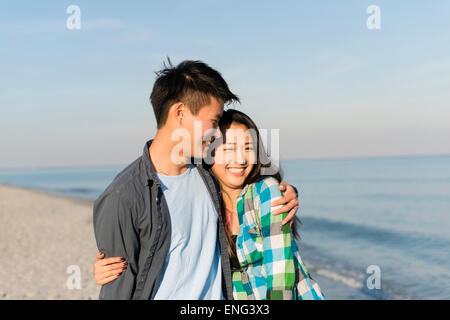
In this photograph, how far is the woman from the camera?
289cm

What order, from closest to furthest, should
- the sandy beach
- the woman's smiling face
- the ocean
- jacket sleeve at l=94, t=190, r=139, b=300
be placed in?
jacket sleeve at l=94, t=190, r=139, b=300 < the woman's smiling face < the sandy beach < the ocean

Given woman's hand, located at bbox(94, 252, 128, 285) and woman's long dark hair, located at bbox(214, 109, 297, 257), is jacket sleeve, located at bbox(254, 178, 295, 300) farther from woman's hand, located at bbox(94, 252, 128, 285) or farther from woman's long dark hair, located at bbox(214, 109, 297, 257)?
woman's hand, located at bbox(94, 252, 128, 285)

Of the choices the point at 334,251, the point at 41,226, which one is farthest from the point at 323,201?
the point at 41,226

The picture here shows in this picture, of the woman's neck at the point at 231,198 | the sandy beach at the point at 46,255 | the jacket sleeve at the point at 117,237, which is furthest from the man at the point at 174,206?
the sandy beach at the point at 46,255

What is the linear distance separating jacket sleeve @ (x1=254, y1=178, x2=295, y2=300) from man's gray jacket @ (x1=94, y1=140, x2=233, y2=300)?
2.15ft

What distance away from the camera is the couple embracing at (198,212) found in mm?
2756

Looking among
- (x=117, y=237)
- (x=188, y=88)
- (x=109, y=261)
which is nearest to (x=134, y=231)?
(x=117, y=237)

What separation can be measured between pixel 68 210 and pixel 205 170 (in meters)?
21.9

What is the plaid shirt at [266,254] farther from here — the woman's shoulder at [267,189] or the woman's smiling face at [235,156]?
the woman's smiling face at [235,156]

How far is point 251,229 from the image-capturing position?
3135mm

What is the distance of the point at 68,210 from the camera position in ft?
77.2

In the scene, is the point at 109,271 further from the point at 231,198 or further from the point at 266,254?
the point at 231,198

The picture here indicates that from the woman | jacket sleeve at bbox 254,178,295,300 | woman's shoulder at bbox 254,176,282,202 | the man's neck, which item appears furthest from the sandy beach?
jacket sleeve at bbox 254,178,295,300
